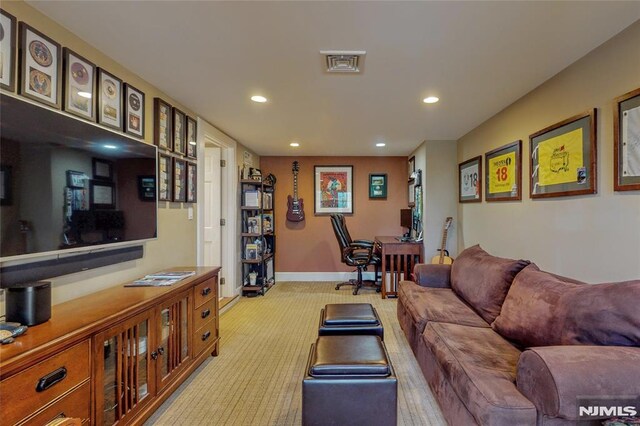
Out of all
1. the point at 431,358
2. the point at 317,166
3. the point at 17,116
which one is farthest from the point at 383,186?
the point at 17,116

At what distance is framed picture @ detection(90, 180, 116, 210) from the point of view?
5.98 feet

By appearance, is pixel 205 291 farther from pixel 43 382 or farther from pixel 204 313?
pixel 43 382

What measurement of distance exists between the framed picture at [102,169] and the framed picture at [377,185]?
14.7 ft

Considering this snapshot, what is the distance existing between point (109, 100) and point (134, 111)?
0.24m

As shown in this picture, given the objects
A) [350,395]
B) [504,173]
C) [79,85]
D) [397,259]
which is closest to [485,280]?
[504,173]

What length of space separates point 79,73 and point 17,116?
628 millimetres

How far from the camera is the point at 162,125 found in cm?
267

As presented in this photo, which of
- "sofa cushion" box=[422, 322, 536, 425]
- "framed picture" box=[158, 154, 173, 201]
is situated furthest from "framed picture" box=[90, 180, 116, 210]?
"sofa cushion" box=[422, 322, 536, 425]

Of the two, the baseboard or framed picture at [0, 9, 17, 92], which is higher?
framed picture at [0, 9, 17, 92]

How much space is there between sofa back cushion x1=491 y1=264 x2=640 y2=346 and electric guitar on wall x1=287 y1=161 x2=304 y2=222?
13.1 ft

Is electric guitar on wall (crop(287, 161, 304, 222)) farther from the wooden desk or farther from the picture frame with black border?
the picture frame with black border

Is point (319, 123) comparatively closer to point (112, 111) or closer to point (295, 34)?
point (295, 34)

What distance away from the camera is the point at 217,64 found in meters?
2.18

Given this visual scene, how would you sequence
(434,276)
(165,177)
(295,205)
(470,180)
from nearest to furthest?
(165,177)
(434,276)
(470,180)
(295,205)
